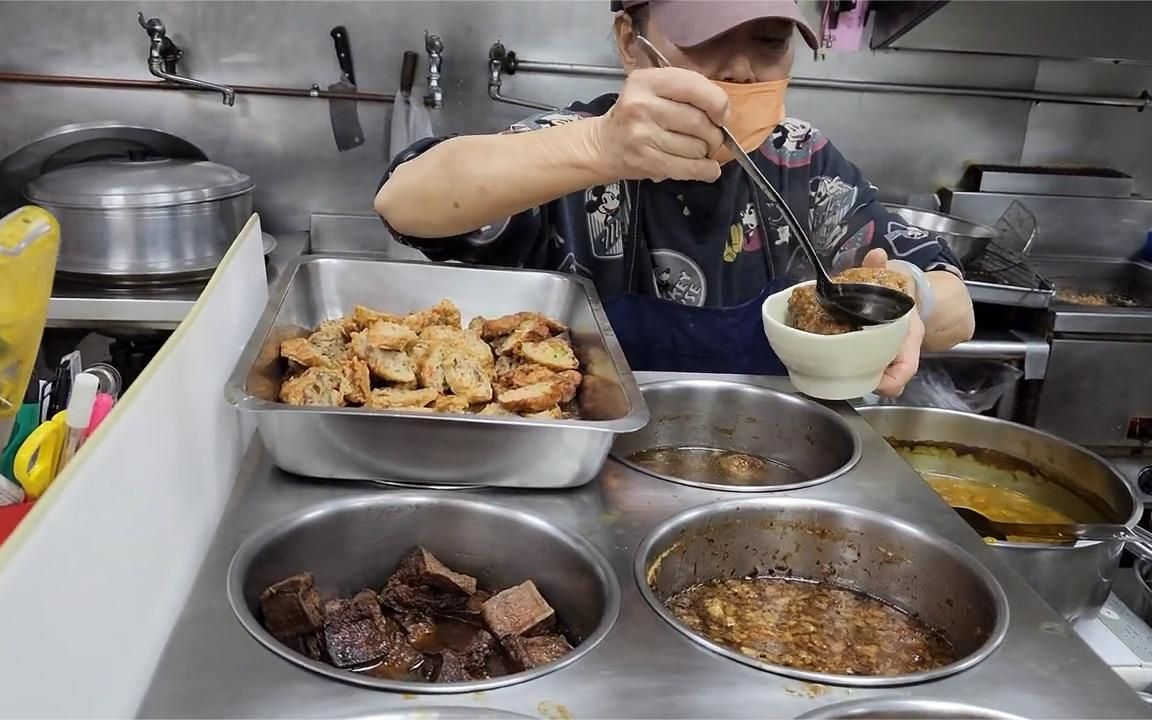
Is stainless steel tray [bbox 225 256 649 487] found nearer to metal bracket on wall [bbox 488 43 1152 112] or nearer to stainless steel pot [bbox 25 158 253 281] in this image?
stainless steel pot [bbox 25 158 253 281]

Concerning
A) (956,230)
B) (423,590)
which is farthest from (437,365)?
(956,230)

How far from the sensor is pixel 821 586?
127 centimetres

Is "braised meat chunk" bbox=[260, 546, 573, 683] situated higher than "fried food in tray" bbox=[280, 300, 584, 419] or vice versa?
"fried food in tray" bbox=[280, 300, 584, 419]

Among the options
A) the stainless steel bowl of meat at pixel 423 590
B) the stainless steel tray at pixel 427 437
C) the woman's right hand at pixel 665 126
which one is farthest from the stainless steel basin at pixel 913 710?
the woman's right hand at pixel 665 126

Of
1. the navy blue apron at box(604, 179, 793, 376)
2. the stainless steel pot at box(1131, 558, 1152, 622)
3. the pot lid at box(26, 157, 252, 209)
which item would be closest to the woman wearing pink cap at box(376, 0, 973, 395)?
the navy blue apron at box(604, 179, 793, 376)

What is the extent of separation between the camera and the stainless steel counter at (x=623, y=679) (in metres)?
0.81

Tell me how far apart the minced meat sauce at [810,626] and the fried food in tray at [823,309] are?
1.27ft

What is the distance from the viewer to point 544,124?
178 cm

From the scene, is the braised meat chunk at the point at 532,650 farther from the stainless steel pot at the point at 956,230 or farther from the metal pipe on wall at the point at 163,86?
the metal pipe on wall at the point at 163,86

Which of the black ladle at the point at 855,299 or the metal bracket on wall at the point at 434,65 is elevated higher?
the metal bracket on wall at the point at 434,65

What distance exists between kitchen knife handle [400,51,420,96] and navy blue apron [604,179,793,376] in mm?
1633

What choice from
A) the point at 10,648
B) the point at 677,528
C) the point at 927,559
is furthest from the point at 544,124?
the point at 10,648

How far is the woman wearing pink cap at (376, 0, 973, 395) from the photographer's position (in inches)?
55.5

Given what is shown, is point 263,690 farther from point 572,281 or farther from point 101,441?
point 572,281
